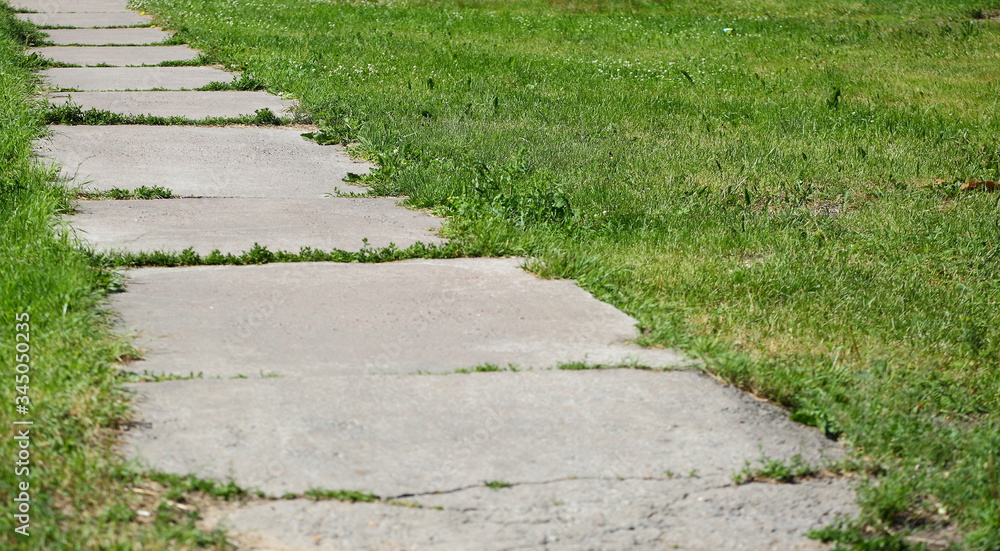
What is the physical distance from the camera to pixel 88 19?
51.3ft

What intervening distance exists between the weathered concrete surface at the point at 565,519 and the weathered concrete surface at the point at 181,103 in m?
5.95

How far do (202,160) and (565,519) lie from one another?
472 centimetres

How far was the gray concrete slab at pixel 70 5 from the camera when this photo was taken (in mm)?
17172

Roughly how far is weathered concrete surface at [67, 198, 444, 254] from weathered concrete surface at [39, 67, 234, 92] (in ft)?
13.5

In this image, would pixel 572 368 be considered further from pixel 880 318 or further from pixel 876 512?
pixel 880 318

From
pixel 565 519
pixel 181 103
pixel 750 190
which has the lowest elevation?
pixel 750 190

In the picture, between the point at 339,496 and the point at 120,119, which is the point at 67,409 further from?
the point at 120,119

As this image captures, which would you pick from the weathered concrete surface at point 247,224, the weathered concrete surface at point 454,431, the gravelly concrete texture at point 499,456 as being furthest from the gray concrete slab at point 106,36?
the gravelly concrete texture at point 499,456

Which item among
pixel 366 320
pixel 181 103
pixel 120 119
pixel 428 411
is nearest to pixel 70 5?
pixel 181 103

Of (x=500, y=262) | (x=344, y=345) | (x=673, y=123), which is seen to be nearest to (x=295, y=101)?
(x=673, y=123)

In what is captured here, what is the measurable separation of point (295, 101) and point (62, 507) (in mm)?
6559

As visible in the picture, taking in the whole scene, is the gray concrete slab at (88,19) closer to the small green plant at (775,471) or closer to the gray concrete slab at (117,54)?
the gray concrete slab at (117,54)

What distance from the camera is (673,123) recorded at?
8.65 m

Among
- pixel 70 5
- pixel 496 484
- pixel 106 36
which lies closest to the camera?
pixel 496 484
